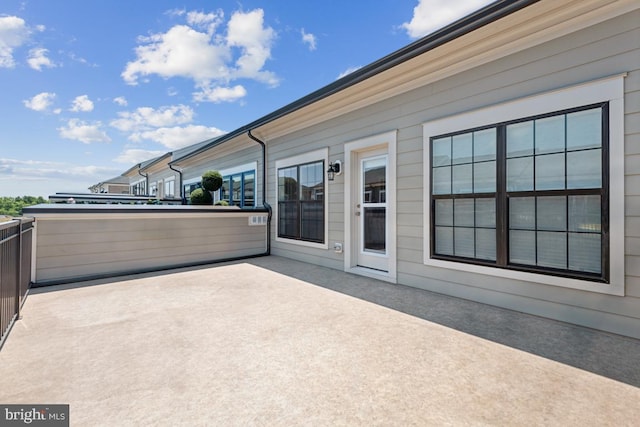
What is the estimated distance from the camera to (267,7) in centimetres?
637

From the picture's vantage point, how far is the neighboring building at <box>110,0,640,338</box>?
2.43 metres

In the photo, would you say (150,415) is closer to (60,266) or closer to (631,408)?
(631,408)

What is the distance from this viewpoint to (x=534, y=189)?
2.90 meters

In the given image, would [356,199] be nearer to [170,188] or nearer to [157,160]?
[170,188]

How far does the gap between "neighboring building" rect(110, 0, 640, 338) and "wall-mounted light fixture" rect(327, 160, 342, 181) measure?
8 cm

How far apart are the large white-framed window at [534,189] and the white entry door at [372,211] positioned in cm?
83

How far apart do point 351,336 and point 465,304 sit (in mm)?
1612

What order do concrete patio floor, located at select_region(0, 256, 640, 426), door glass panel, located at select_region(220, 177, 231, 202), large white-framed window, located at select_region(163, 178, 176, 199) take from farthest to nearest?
large white-framed window, located at select_region(163, 178, 176, 199) < door glass panel, located at select_region(220, 177, 231, 202) < concrete patio floor, located at select_region(0, 256, 640, 426)

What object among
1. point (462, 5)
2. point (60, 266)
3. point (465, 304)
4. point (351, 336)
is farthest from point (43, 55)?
point (465, 304)

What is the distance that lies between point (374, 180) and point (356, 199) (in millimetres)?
460

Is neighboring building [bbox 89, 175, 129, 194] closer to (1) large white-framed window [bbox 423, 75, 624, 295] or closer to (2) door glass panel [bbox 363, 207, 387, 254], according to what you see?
(2) door glass panel [bbox 363, 207, 387, 254]

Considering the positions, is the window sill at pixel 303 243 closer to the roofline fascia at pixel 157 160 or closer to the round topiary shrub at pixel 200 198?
the round topiary shrub at pixel 200 198

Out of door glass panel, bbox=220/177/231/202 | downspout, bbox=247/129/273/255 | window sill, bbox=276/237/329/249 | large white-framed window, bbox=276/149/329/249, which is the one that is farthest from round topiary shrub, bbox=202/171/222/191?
window sill, bbox=276/237/329/249

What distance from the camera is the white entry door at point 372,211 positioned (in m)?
4.48
